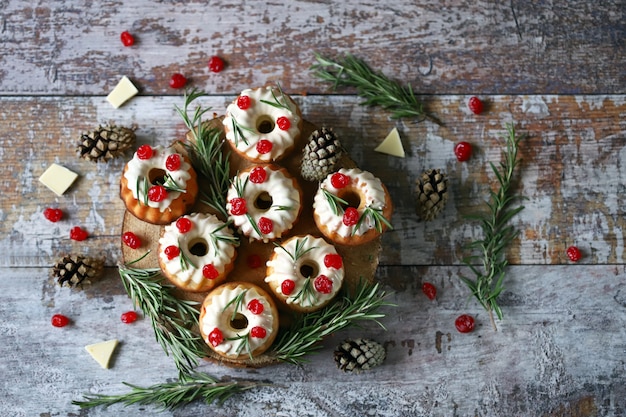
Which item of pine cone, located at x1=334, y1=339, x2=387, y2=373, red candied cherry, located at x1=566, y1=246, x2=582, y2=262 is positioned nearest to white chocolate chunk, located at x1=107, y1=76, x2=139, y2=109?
pine cone, located at x1=334, y1=339, x2=387, y2=373

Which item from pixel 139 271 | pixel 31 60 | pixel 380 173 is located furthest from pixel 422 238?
pixel 31 60

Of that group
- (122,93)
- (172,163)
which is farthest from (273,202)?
(122,93)

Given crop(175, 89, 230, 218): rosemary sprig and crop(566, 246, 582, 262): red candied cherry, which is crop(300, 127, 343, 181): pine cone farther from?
crop(566, 246, 582, 262): red candied cherry

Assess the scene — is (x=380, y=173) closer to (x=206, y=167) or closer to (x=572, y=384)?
(x=206, y=167)

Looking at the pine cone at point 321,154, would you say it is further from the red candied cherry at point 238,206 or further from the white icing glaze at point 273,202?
the red candied cherry at point 238,206

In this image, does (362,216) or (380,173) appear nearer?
(362,216)

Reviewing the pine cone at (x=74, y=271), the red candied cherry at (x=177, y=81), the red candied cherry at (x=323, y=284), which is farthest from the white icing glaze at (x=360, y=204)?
the pine cone at (x=74, y=271)

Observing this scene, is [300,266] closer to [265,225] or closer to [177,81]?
[265,225]
